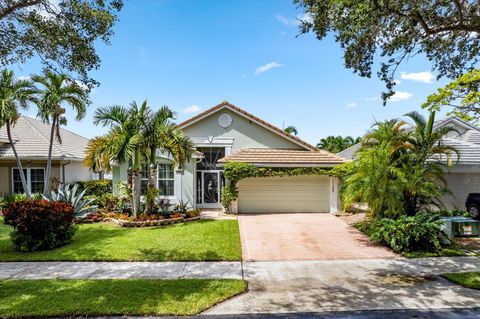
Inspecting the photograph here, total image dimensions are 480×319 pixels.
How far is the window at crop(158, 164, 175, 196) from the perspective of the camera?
1741cm

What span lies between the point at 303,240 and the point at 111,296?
7208 mm

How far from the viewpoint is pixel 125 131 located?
520 inches

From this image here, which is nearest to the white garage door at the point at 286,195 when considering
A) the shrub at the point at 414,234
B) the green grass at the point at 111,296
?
the shrub at the point at 414,234

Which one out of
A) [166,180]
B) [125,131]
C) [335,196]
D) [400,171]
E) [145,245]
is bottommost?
[145,245]

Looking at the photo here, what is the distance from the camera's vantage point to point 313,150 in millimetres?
18578

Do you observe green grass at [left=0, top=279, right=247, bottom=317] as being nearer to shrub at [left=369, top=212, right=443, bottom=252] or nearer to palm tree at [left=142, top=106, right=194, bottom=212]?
shrub at [left=369, top=212, right=443, bottom=252]

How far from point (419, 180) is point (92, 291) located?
451 inches

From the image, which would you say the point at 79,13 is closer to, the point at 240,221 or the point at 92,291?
the point at 92,291

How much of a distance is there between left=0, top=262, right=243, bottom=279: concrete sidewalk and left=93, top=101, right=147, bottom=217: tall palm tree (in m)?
5.49

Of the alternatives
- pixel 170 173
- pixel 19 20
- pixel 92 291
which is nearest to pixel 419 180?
pixel 92 291

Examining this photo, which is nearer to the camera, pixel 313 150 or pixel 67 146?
pixel 313 150

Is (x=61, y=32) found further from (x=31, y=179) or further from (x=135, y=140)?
(x=31, y=179)

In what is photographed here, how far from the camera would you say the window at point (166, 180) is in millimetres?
17406

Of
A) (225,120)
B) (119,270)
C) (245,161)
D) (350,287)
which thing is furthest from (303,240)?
(225,120)
